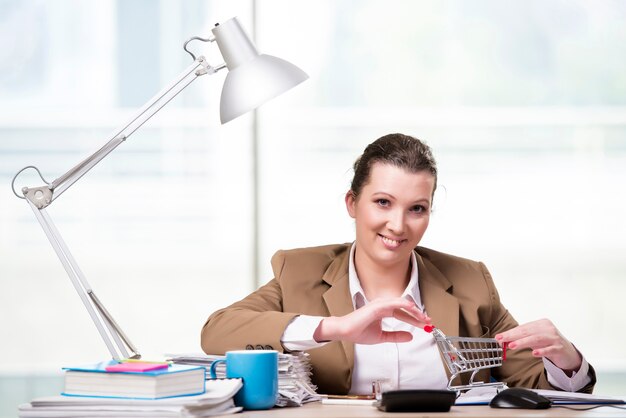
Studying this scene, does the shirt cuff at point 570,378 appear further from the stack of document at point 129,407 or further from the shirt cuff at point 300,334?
the stack of document at point 129,407

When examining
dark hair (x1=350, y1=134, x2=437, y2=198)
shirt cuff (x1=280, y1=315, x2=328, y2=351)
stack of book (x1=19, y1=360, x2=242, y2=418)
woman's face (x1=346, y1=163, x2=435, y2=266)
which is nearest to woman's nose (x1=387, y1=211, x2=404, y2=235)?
woman's face (x1=346, y1=163, x2=435, y2=266)

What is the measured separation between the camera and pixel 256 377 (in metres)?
1.98

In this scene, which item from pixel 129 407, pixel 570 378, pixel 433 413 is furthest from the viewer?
pixel 570 378

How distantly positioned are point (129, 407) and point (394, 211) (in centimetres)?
105

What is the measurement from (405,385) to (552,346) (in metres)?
0.43

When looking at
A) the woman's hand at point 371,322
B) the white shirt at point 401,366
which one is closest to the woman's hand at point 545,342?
the white shirt at point 401,366

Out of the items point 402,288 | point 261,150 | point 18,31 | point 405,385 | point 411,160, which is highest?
point 18,31

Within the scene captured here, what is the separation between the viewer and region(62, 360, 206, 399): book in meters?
1.84

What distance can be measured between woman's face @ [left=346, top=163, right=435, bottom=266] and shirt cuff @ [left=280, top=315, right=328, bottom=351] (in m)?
0.42

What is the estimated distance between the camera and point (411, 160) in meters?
2.66

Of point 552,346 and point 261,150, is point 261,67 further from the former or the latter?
point 261,150

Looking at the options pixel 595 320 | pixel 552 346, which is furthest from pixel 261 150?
pixel 552 346

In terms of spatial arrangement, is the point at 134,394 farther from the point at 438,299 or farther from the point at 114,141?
the point at 438,299

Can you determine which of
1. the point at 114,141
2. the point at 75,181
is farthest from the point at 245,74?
the point at 75,181
